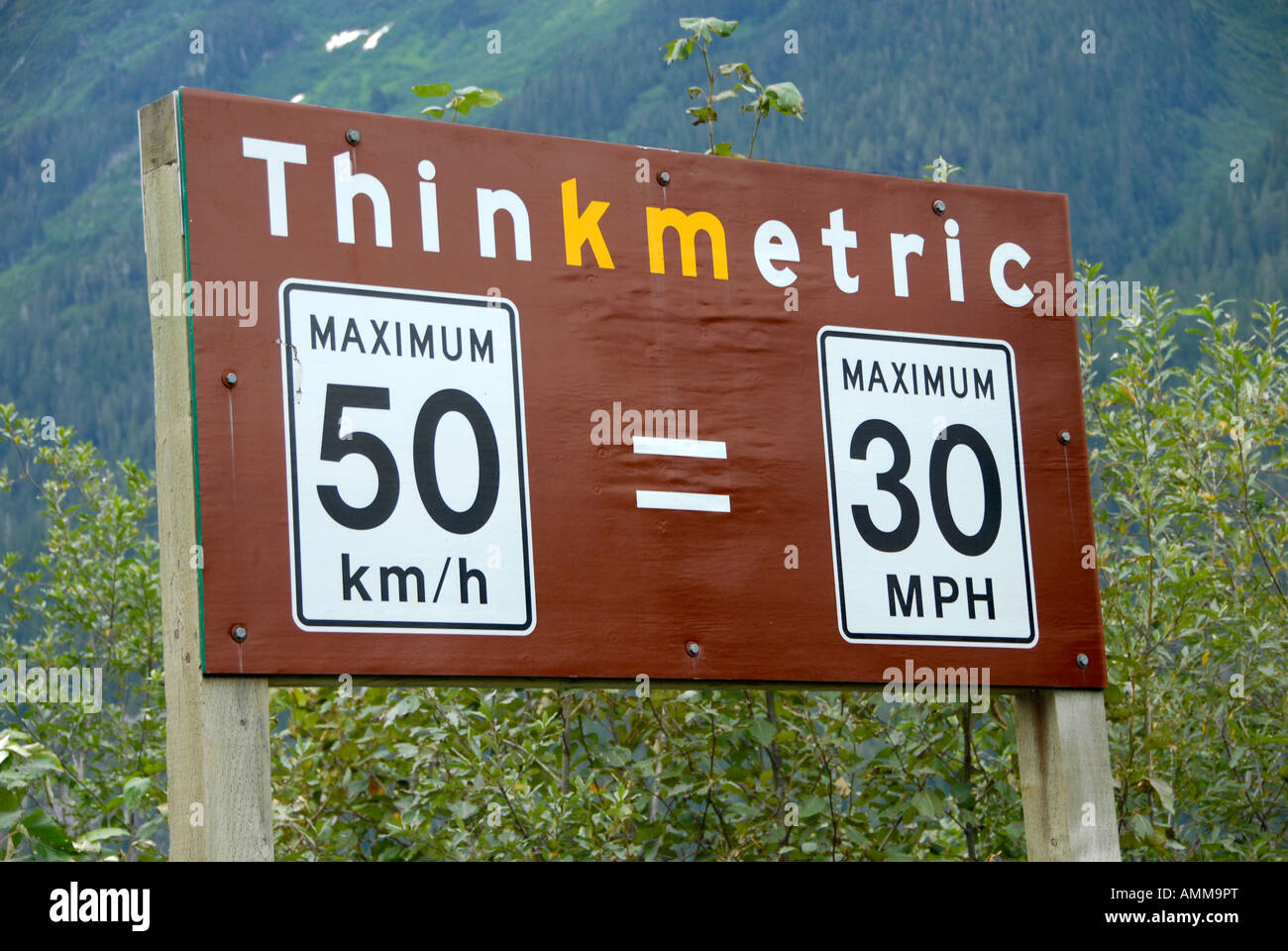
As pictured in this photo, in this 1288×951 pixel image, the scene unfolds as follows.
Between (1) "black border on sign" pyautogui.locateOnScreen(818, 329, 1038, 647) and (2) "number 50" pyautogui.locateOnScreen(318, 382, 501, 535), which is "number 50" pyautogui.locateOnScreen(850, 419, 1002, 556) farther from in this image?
(2) "number 50" pyautogui.locateOnScreen(318, 382, 501, 535)

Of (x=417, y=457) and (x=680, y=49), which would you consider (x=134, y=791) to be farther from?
(x=680, y=49)

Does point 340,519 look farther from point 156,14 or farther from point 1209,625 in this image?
point 156,14

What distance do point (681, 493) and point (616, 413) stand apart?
226 millimetres

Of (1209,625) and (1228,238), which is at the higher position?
(1228,238)

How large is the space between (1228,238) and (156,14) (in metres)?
51.1

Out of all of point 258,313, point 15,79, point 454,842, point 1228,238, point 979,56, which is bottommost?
point 454,842

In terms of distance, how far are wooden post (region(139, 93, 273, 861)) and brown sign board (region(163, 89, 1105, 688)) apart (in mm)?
42

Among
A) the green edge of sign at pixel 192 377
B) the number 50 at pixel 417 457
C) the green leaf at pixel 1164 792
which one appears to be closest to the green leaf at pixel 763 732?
the green leaf at pixel 1164 792

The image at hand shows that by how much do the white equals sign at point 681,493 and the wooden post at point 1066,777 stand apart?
3.02 feet

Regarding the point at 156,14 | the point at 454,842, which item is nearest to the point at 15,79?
the point at 156,14

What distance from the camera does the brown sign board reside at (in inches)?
135

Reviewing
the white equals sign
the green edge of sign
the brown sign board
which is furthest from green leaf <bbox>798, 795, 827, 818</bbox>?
the green edge of sign

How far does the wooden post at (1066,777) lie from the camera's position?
4.05 metres
